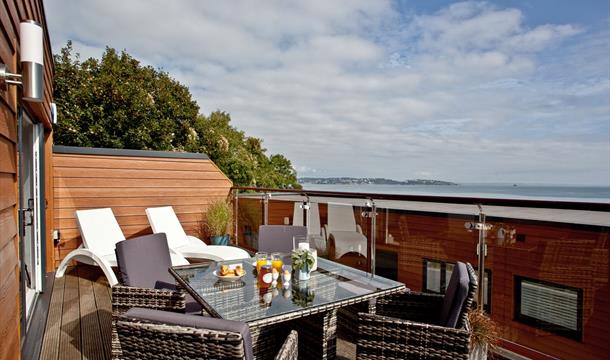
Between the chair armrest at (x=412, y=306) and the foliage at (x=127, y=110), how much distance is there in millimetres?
9527

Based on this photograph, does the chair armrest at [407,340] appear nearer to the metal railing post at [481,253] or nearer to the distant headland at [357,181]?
the metal railing post at [481,253]

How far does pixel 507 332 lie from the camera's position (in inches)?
104

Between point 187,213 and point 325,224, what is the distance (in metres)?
3.09

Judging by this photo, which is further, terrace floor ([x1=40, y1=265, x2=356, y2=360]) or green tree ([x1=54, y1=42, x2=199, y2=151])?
green tree ([x1=54, y1=42, x2=199, y2=151])

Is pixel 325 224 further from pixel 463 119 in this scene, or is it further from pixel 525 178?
pixel 525 178

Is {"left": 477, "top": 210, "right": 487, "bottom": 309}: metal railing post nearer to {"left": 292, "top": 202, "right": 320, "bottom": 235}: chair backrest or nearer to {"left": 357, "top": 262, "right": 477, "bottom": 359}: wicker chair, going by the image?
{"left": 357, "top": 262, "right": 477, "bottom": 359}: wicker chair

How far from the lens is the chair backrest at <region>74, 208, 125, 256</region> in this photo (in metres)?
4.87

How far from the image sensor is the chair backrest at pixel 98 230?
16.0 ft

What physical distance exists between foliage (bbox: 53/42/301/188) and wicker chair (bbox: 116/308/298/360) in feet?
33.7

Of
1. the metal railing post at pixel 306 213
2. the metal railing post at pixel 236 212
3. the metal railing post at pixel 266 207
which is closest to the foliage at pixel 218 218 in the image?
the metal railing post at pixel 236 212

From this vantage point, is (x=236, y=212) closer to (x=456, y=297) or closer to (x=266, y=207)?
(x=266, y=207)

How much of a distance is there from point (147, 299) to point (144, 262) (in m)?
0.57

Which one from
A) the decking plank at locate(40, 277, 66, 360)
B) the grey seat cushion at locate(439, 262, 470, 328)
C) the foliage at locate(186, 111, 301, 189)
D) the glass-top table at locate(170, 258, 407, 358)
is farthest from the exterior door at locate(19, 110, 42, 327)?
the foliage at locate(186, 111, 301, 189)

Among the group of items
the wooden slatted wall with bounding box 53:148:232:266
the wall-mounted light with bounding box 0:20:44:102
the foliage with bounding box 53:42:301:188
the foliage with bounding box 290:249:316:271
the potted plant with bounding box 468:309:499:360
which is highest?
the foliage with bounding box 53:42:301:188
